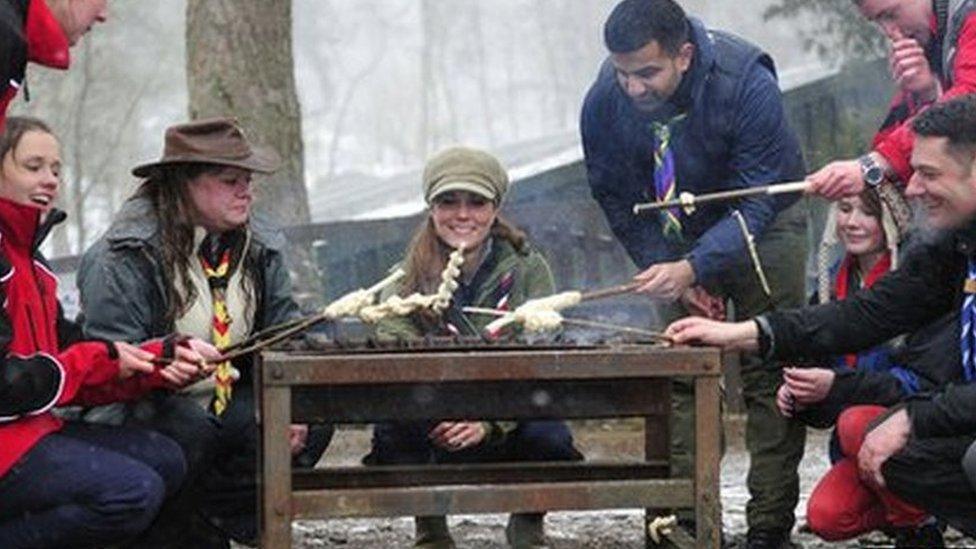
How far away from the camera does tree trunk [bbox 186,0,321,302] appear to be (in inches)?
468

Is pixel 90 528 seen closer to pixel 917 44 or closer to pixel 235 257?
pixel 235 257

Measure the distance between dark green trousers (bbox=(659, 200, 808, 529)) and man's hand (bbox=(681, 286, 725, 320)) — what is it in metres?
0.05

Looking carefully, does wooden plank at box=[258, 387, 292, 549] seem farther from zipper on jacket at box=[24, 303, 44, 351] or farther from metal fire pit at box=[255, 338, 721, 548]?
zipper on jacket at box=[24, 303, 44, 351]

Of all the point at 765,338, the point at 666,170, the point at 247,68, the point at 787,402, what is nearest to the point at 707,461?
the point at 765,338

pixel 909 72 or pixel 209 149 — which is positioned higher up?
pixel 909 72

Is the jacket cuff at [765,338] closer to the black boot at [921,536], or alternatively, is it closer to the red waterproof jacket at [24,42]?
the black boot at [921,536]

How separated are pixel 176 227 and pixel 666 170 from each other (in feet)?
6.36

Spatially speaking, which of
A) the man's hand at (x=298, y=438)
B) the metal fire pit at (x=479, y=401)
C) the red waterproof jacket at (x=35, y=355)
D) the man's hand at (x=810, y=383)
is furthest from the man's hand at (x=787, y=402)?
the red waterproof jacket at (x=35, y=355)

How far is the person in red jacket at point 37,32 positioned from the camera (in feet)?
16.5

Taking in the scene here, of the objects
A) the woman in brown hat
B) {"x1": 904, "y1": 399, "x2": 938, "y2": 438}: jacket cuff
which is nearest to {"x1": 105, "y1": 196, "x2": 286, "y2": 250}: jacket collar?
the woman in brown hat

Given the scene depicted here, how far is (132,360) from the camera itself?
560 centimetres

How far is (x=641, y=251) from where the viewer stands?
7.27 metres

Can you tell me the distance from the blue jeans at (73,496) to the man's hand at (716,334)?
5.61ft

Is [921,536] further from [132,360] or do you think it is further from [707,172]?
[132,360]
